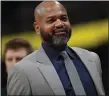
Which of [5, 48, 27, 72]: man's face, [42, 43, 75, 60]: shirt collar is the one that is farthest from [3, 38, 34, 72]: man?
[42, 43, 75, 60]: shirt collar

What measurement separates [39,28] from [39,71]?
0.11 metres

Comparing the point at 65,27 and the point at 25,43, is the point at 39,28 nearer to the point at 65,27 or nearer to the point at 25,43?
the point at 65,27

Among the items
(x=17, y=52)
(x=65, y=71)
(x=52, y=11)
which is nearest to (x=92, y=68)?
(x=65, y=71)

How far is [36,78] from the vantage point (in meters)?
0.73

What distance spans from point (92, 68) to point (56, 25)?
15 cm

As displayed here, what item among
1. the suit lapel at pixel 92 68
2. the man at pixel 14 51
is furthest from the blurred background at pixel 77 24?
the suit lapel at pixel 92 68

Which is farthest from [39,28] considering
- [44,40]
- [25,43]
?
[25,43]

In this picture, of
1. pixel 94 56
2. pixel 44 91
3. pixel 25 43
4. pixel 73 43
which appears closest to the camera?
pixel 44 91

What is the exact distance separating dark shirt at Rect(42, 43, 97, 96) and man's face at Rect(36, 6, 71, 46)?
40 millimetres

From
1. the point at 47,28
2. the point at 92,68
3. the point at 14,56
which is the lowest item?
the point at 14,56

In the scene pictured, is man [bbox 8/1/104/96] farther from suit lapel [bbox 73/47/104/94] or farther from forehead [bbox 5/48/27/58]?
forehead [bbox 5/48/27/58]

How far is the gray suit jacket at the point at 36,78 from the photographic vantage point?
2.35 ft

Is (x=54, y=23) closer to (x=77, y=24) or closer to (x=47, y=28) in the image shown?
→ (x=47, y=28)

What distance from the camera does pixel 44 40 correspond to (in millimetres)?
778
